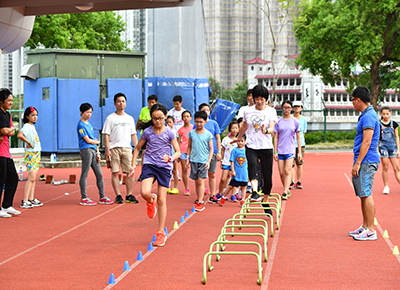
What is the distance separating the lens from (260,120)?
9.16 meters

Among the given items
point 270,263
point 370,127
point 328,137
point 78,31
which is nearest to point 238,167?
point 370,127

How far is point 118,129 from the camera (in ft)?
36.6

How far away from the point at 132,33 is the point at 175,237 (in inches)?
4010

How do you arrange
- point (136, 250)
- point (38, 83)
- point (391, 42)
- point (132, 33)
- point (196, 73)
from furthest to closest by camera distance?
point (132, 33) < point (391, 42) < point (196, 73) < point (38, 83) < point (136, 250)

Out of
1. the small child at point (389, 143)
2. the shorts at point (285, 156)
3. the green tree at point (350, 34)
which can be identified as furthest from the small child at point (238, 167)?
the green tree at point (350, 34)

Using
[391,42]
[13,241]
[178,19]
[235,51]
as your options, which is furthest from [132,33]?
[13,241]

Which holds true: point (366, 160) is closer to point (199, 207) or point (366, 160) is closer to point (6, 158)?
point (199, 207)

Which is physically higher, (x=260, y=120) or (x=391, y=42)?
(x=391, y=42)

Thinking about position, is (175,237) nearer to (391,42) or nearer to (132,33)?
(391,42)

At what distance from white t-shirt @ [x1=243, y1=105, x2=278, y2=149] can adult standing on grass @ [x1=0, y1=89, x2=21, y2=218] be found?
13.3 ft

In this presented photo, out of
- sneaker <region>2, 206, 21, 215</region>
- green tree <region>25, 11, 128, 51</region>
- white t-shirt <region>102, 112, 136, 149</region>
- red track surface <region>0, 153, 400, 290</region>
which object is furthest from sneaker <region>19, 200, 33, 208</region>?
green tree <region>25, 11, 128, 51</region>

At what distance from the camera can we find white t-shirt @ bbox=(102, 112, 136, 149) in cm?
1113

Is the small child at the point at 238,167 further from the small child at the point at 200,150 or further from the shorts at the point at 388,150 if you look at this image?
the shorts at the point at 388,150

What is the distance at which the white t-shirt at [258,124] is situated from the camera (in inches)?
360
